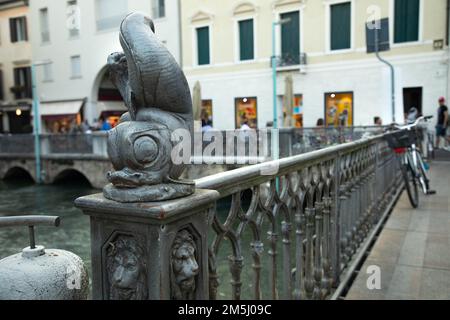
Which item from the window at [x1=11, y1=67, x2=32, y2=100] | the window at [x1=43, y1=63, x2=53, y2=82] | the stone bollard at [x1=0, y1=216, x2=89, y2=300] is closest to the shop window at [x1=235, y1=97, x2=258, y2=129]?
the window at [x1=43, y1=63, x2=53, y2=82]

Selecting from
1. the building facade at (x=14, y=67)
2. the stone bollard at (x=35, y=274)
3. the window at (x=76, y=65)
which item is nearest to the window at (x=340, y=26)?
the window at (x=76, y=65)

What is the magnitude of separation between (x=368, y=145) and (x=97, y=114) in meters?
25.4

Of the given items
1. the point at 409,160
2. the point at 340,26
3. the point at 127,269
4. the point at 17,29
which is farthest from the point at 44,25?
the point at 127,269

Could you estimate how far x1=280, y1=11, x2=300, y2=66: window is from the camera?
21.3m

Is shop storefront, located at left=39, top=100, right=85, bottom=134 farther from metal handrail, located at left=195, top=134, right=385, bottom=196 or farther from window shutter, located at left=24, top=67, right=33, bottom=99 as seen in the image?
metal handrail, located at left=195, top=134, right=385, bottom=196

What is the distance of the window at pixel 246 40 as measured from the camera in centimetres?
2250

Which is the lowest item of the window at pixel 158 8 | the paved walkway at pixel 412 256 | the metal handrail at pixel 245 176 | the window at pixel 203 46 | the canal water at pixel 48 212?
the canal water at pixel 48 212

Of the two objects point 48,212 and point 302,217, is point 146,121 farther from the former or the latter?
point 48,212

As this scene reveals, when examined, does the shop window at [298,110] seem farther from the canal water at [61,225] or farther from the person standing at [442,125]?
the canal water at [61,225]

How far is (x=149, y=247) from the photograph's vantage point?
141 cm

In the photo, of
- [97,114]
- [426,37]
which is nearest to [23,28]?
[97,114]

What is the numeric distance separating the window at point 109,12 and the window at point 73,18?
149 cm

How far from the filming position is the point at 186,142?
5.04 feet
